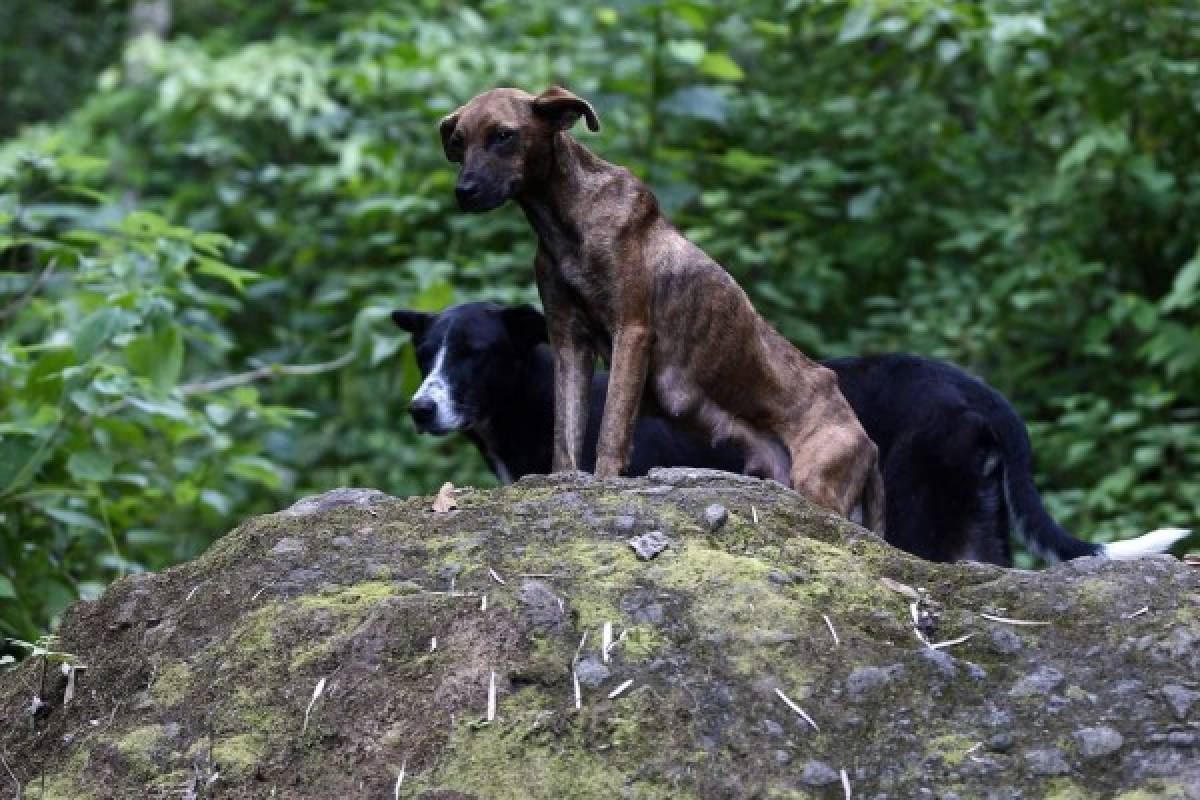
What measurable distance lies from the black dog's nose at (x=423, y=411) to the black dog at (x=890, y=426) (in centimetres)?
5

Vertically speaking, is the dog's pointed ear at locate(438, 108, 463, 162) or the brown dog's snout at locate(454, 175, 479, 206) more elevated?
the dog's pointed ear at locate(438, 108, 463, 162)

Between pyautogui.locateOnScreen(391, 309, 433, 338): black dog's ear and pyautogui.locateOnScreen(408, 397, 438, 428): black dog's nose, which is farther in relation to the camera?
pyautogui.locateOnScreen(391, 309, 433, 338): black dog's ear

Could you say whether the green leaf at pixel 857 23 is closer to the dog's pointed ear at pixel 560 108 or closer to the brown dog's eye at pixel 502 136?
the dog's pointed ear at pixel 560 108

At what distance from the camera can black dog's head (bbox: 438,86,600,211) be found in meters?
4.93

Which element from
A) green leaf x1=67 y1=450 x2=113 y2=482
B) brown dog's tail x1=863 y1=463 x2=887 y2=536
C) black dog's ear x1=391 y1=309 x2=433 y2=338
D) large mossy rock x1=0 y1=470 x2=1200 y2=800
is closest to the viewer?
large mossy rock x1=0 y1=470 x2=1200 y2=800

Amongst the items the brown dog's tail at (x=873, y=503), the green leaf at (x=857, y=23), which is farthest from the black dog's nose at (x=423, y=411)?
the green leaf at (x=857, y=23)

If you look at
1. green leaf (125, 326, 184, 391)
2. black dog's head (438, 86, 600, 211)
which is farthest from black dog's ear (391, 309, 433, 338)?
black dog's head (438, 86, 600, 211)

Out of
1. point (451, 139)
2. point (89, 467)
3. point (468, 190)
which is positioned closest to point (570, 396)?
point (468, 190)

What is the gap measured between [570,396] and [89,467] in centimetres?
228

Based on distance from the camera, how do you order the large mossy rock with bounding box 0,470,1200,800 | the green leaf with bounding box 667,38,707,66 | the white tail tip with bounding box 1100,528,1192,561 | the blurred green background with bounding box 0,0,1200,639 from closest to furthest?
the large mossy rock with bounding box 0,470,1200,800 < the white tail tip with bounding box 1100,528,1192,561 < the blurred green background with bounding box 0,0,1200,639 < the green leaf with bounding box 667,38,707,66

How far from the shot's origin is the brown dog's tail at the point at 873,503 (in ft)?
17.9

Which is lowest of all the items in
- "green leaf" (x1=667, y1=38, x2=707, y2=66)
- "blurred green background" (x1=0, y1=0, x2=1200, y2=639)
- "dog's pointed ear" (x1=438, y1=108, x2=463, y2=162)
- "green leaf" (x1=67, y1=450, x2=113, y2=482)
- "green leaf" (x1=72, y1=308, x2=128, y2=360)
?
"blurred green background" (x1=0, y1=0, x2=1200, y2=639)

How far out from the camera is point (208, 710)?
360 cm

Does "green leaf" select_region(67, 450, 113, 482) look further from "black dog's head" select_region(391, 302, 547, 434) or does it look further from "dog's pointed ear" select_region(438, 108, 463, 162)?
"dog's pointed ear" select_region(438, 108, 463, 162)
